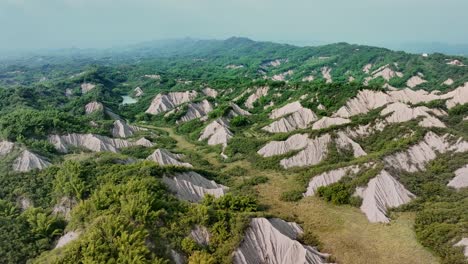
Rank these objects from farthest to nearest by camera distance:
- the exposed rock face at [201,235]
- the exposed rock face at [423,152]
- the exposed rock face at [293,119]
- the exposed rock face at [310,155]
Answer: the exposed rock face at [293,119] < the exposed rock face at [310,155] < the exposed rock face at [423,152] < the exposed rock face at [201,235]

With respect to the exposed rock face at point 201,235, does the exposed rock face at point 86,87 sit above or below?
below

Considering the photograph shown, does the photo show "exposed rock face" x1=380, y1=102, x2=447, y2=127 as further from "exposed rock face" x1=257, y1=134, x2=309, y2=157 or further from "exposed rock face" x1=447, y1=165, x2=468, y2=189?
"exposed rock face" x1=447, y1=165, x2=468, y2=189

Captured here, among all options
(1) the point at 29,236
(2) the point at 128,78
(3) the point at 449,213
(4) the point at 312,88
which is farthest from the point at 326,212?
(2) the point at 128,78

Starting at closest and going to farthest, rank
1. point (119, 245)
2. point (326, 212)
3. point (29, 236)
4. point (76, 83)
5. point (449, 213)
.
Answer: point (119, 245)
point (29, 236)
point (449, 213)
point (326, 212)
point (76, 83)

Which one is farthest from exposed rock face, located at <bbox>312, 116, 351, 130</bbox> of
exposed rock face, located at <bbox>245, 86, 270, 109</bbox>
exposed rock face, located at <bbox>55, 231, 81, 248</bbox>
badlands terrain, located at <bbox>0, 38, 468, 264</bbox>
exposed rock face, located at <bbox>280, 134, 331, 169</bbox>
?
exposed rock face, located at <bbox>55, 231, 81, 248</bbox>

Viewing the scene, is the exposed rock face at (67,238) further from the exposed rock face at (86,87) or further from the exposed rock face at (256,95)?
the exposed rock face at (86,87)

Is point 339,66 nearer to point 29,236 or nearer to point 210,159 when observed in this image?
point 210,159

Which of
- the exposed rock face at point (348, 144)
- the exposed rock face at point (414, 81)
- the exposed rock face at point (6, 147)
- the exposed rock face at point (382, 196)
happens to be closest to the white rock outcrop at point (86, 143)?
the exposed rock face at point (6, 147)
